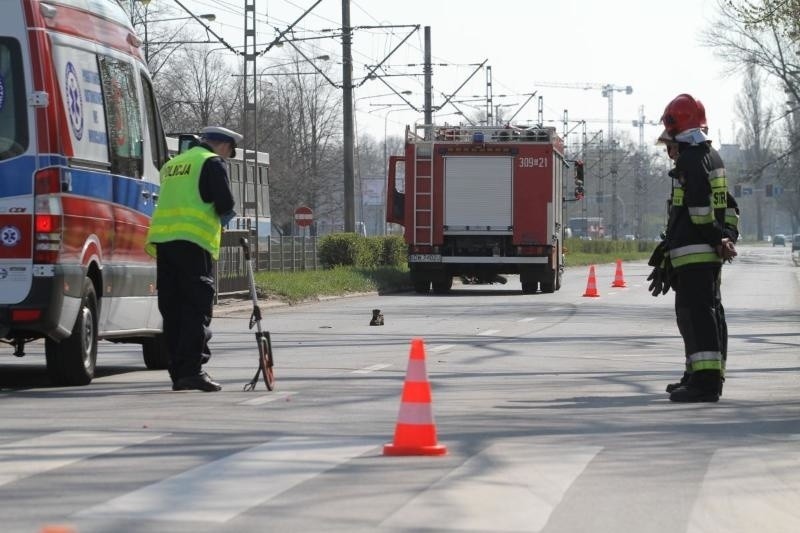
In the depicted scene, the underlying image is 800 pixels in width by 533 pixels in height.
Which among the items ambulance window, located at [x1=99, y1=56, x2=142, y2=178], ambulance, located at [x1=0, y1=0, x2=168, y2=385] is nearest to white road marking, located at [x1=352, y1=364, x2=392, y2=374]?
ambulance, located at [x1=0, y1=0, x2=168, y2=385]

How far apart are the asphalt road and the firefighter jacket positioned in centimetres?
104

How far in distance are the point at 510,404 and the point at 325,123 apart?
92.3 m

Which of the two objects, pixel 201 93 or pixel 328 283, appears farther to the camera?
pixel 201 93

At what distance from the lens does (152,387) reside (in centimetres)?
1266

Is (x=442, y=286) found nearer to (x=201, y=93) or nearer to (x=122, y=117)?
(x=122, y=117)

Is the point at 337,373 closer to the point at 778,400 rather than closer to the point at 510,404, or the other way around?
the point at 510,404

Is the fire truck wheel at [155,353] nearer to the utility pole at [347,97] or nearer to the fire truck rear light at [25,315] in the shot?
the fire truck rear light at [25,315]

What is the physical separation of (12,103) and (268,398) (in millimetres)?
2656

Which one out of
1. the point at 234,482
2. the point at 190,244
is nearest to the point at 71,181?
the point at 190,244

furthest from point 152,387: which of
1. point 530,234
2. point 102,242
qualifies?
point 530,234

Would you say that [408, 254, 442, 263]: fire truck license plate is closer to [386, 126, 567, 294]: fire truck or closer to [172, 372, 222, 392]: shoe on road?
[386, 126, 567, 294]: fire truck

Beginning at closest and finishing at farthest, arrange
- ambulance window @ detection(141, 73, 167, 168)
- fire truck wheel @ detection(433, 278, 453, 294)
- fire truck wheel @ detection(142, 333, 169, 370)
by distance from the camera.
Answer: ambulance window @ detection(141, 73, 167, 168) → fire truck wheel @ detection(142, 333, 169, 370) → fire truck wheel @ detection(433, 278, 453, 294)

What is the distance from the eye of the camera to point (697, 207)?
11500 millimetres

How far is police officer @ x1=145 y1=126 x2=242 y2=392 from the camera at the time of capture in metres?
11.9
